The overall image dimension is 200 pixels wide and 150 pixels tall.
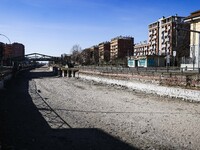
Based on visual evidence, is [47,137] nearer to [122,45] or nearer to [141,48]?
[141,48]

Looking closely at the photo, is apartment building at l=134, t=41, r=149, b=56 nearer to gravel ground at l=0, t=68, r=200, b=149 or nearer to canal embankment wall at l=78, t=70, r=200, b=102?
canal embankment wall at l=78, t=70, r=200, b=102

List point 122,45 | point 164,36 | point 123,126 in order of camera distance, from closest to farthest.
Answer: point 123,126
point 164,36
point 122,45

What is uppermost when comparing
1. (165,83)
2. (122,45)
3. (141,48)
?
(122,45)

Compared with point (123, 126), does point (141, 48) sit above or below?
above

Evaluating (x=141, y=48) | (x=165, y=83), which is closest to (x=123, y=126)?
(x=165, y=83)

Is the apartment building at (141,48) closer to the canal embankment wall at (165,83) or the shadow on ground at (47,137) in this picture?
the canal embankment wall at (165,83)

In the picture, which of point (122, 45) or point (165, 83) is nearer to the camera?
point (165, 83)

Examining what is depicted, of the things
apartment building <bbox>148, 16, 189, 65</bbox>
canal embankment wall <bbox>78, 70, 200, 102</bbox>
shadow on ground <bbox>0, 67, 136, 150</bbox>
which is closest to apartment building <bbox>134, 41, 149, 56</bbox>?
apartment building <bbox>148, 16, 189, 65</bbox>

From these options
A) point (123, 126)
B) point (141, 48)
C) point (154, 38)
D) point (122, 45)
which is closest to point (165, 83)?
point (123, 126)

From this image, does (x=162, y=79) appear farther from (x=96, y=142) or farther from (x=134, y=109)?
(x=96, y=142)

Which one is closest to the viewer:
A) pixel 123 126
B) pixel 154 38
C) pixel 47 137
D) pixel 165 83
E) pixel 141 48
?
pixel 47 137

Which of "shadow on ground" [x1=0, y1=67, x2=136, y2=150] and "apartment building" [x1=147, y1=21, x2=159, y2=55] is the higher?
"apartment building" [x1=147, y1=21, x2=159, y2=55]

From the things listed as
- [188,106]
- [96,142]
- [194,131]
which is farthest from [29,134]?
[188,106]

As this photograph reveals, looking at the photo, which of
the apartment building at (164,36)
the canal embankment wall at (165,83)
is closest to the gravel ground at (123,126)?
the canal embankment wall at (165,83)
